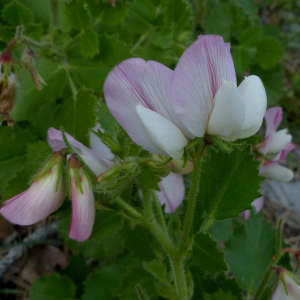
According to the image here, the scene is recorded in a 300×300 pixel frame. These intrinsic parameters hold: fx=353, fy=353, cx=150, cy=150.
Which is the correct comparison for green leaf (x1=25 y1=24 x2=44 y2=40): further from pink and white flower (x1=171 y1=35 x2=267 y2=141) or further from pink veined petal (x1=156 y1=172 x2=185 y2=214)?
pink and white flower (x1=171 y1=35 x2=267 y2=141)

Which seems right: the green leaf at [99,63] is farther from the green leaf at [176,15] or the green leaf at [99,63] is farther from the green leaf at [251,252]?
the green leaf at [251,252]

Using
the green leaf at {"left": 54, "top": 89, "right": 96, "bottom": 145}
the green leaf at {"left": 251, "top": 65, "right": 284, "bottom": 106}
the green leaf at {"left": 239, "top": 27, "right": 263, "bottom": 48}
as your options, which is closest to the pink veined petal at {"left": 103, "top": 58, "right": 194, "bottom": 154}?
the green leaf at {"left": 54, "top": 89, "right": 96, "bottom": 145}

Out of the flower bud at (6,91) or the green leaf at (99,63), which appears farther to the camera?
the green leaf at (99,63)

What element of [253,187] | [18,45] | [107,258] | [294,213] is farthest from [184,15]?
[294,213]

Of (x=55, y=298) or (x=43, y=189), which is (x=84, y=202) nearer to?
(x=43, y=189)

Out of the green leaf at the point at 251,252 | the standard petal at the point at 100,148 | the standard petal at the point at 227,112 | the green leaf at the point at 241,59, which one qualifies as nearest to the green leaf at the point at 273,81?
the green leaf at the point at 241,59

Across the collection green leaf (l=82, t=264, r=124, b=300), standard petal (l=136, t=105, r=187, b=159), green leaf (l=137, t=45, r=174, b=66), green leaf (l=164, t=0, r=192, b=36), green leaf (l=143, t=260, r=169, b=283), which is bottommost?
green leaf (l=82, t=264, r=124, b=300)
